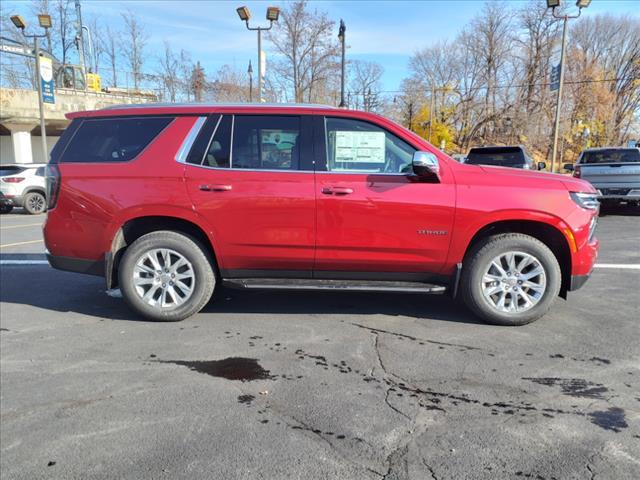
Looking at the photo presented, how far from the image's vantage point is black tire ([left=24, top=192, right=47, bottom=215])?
15383 millimetres

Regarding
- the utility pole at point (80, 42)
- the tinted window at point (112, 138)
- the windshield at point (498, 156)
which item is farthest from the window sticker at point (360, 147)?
the utility pole at point (80, 42)

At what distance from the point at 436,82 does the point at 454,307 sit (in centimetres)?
5454

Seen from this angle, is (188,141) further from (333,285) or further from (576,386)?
(576,386)

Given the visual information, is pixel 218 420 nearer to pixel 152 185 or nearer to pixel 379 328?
pixel 379 328

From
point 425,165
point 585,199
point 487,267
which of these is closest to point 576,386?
point 487,267

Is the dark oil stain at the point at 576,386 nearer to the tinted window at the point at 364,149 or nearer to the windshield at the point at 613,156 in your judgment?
the tinted window at the point at 364,149

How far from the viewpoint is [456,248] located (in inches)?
173

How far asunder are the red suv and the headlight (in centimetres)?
1

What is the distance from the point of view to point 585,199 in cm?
441

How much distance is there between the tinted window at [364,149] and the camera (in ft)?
14.6

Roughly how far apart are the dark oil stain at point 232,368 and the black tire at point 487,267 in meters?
2.04

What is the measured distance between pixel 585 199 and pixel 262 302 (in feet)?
10.9

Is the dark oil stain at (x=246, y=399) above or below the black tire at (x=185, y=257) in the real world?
below

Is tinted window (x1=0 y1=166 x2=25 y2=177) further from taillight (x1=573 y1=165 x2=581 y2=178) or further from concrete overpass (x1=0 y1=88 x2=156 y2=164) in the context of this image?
taillight (x1=573 y1=165 x2=581 y2=178)
